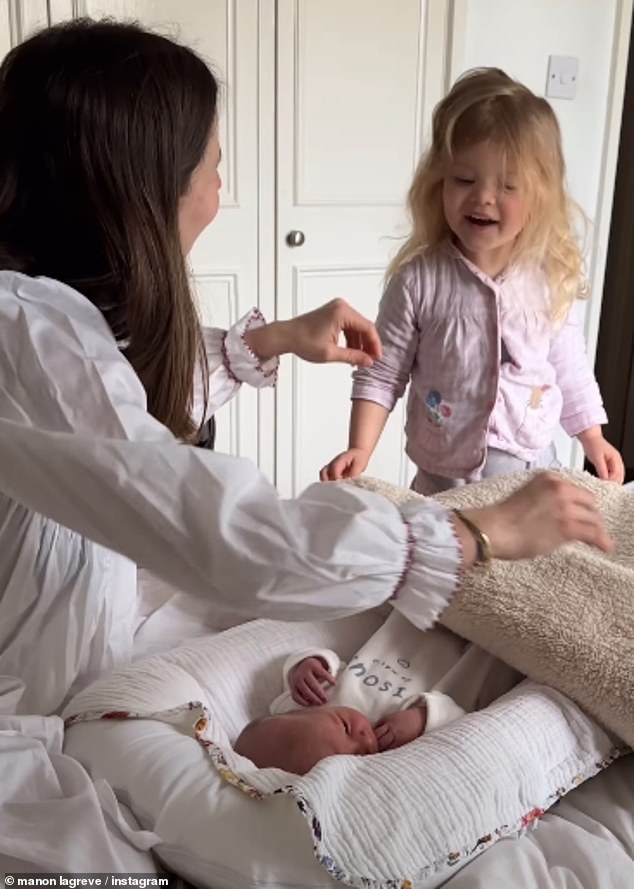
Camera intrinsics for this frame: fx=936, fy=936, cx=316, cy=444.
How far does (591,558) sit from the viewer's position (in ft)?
3.67

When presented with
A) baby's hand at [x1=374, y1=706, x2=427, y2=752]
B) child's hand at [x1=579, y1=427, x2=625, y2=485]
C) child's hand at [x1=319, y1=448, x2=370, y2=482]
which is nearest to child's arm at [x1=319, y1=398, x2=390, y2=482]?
child's hand at [x1=319, y1=448, x2=370, y2=482]

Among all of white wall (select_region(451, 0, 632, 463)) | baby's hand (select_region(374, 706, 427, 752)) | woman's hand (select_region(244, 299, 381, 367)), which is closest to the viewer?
baby's hand (select_region(374, 706, 427, 752))

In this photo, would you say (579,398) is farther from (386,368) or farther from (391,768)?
(391,768)

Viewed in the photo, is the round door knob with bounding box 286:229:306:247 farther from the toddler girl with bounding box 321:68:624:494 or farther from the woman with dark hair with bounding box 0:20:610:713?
the woman with dark hair with bounding box 0:20:610:713

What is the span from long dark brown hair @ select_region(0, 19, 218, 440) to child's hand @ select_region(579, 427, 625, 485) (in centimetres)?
95

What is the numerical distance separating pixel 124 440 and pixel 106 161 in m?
0.31

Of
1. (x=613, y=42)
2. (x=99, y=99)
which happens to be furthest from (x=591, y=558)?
→ (x=613, y=42)

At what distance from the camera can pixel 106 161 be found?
2.99 feet

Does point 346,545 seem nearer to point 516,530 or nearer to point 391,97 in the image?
point 516,530

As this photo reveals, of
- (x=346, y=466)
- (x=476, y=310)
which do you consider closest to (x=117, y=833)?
(x=346, y=466)

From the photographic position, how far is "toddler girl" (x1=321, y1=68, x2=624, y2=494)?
1536 mm

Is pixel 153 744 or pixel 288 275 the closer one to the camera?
pixel 153 744

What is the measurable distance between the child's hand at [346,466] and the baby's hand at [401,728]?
1.78 ft

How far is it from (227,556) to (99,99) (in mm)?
478
